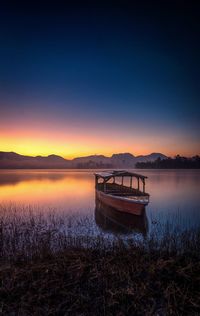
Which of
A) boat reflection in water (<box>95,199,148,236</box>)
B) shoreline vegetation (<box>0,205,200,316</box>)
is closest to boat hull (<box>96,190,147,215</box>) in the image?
boat reflection in water (<box>95,199,148,236</box>)

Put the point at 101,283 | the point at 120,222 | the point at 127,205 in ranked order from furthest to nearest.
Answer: the point at 127,205 → the point at 120,222 → the point at 101,283

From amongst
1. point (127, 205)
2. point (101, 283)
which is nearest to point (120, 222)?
point (127, 205)

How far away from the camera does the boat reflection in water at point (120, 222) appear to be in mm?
15906

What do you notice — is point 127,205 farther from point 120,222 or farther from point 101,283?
point 101,283

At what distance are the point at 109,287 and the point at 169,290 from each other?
1512mm

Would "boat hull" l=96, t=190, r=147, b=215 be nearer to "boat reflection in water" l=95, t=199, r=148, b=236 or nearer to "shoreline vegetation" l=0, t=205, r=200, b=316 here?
"boat reflection in water" l=95, t=199, r=148, b=236

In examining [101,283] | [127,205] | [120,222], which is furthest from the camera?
[127,205]

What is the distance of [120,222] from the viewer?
18078mm

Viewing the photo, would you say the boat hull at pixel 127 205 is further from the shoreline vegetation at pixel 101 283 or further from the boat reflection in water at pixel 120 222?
the shoreline vegetation at pixel 101 283

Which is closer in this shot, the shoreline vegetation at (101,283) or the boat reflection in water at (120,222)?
the shoreline vegetation at (101,283)

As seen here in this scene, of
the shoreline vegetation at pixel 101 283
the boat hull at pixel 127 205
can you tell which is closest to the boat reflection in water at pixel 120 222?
the boat hull at pixel 127 205

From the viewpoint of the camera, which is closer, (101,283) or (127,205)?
(101,283)

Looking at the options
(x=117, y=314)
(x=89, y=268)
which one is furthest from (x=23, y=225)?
(x=117, y=314)

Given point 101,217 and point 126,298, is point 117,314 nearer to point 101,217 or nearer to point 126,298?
point 126,298
